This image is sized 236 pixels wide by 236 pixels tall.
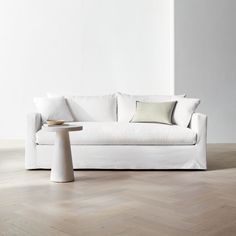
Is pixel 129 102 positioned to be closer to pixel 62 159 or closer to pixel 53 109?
pixel 53 109

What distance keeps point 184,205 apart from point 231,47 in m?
4.21

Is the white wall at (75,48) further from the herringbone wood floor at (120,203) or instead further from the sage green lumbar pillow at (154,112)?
the herringbone wood floor at (120,203)

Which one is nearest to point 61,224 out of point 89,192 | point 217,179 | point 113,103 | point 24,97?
A: point 89,192

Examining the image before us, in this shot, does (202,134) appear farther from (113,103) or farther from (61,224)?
(61,224)

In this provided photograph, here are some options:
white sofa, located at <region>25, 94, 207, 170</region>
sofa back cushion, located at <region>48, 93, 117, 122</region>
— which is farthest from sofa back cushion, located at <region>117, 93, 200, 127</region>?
white sofa, located at <region>25, 94, 207, 170</region>

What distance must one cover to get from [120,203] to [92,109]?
2.21 m

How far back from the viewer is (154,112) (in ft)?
15.6

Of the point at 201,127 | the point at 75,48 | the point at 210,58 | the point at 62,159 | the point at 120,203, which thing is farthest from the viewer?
the point at 75,48

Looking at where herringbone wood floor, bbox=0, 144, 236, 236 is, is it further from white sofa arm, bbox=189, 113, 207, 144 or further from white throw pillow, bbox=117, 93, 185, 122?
white throw pillow, bbox=117, 93, 185, 122

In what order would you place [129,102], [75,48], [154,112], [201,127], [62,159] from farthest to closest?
[75,48] → [129,102] → [154,112] → [201,127] → [62,159]

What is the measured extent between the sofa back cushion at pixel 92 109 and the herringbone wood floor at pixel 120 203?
102 centimetres

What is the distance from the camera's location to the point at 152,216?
2.69 meters

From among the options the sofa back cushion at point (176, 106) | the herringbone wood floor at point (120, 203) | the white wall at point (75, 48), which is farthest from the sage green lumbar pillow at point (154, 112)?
the white wall at point (75, 48)

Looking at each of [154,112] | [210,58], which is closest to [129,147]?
[154,112]
